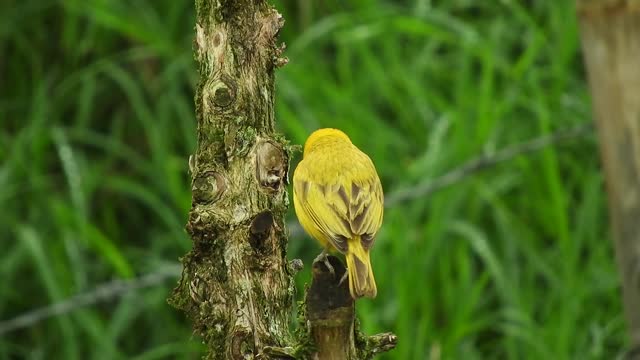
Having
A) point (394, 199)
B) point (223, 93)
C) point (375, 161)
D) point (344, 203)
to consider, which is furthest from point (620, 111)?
point (375, 161)

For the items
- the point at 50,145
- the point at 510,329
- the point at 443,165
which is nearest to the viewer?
the point at 510,329

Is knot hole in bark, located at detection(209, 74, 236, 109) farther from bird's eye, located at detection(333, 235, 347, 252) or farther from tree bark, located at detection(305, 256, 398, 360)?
bird's eye, located at detection(333, 235, 347, 252)

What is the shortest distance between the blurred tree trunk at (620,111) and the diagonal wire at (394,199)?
1717 millimetres

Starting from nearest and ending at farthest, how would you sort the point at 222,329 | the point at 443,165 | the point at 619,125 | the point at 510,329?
the point at 222,329, the point at 619,125, the point at 510,329, the point at 443,165

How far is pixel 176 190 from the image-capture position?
5.77 meters

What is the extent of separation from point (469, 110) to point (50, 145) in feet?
6.26

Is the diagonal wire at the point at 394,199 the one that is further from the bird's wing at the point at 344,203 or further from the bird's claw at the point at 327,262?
the bird's claw at the point at 327,262

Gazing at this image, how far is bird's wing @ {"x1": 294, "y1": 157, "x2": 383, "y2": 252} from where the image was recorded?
356cm

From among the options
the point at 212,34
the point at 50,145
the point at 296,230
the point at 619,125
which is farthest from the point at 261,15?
the point at 50,145

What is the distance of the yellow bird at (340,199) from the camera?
3.53 m

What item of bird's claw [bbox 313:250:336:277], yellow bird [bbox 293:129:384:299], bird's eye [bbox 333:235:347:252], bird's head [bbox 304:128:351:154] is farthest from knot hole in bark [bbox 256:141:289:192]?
bird's head [bbox 304:128:351:154]

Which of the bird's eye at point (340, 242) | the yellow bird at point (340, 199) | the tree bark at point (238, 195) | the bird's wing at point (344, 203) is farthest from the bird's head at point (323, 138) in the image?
the tree bark at point (238, 195)

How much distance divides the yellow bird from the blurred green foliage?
4.49ft

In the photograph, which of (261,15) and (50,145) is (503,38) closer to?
(50,145)
